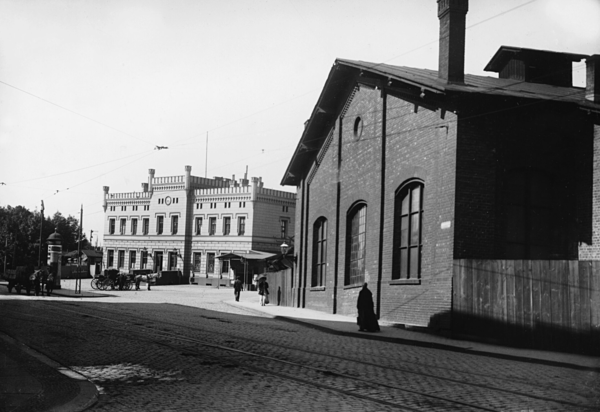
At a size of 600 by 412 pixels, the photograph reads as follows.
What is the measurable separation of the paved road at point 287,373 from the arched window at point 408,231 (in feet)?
13.9

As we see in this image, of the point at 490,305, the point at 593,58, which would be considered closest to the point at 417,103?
the point at 593,58

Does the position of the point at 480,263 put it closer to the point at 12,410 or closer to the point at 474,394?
the point at 474,394

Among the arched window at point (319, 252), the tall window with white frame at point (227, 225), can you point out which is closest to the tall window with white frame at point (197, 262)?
the tall window with white frame at point (227, 225)

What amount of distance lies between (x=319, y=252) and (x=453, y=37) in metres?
12.0

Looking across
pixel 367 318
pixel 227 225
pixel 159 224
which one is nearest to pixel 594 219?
pixel 367 318

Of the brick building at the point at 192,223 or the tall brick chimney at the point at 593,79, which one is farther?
the brick building at the point at 192,223

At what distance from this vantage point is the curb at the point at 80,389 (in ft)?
24.6

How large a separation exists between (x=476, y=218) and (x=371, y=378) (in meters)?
8.79

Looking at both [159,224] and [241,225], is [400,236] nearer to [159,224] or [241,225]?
[241,225]

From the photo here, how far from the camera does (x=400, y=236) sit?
20.6 m

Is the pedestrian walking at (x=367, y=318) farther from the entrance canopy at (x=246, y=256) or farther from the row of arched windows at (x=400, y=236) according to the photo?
the entrance canopy at (x=246, y=256)

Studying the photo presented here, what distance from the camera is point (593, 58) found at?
61.2 feet

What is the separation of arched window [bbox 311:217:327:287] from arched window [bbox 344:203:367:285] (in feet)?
8.96

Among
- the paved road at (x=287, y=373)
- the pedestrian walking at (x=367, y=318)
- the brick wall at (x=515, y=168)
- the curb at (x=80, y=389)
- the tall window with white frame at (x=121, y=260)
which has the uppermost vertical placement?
the brick wall at (x=515, y=168)
